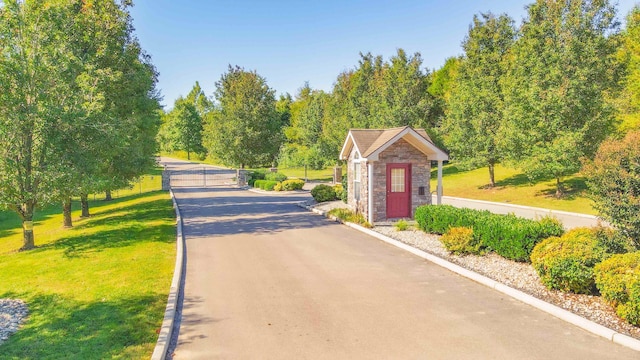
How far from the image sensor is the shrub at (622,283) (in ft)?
22.8

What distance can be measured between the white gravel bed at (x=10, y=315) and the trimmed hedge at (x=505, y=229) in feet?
37.0

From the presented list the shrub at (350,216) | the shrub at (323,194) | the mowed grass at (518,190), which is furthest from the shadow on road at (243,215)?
the mowed grass at (518,190)

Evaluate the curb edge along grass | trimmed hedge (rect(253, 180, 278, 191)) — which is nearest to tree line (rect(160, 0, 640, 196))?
trimmed hedge (rect(253, 180, 278, 191))

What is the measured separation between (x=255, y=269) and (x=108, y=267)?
4181mm

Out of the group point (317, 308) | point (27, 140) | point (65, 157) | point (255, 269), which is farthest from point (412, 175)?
point (27, 140)

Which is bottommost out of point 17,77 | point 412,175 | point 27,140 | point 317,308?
point 317,308

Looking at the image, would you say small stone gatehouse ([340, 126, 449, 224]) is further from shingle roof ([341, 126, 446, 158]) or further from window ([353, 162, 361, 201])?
window ([353, 162, 361, 201])

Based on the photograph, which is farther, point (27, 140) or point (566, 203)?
point (566, 203)

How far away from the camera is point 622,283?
7207mm

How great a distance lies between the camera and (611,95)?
1048 inches

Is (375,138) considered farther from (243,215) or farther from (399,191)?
(243,215)

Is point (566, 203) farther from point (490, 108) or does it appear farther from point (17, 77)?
point (17, 77)

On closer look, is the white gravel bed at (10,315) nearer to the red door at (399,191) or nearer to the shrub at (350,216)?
the shrub at (350,216)

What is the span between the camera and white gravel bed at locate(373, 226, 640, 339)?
24.5 feet
